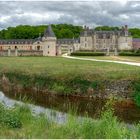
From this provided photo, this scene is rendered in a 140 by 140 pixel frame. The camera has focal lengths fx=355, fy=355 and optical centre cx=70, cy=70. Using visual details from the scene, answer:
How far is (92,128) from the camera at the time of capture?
9445 millimetres

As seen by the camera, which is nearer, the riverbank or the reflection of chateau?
the riverbank

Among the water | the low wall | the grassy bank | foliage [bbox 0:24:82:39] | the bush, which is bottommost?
the low wall

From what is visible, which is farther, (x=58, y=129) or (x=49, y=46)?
(x=49, y=46)

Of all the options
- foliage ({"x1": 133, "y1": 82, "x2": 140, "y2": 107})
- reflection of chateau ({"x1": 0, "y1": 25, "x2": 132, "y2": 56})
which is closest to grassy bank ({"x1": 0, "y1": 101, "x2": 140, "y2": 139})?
foliage ({"x1": 133, "y1": 82, "x2": 140, "y2": 107})

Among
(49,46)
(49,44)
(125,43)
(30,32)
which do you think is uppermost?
(30,32)

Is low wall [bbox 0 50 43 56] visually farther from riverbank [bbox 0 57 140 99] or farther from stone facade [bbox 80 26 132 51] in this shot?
riverbank [bbox 0 57 140 99]

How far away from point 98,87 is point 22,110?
354 inches

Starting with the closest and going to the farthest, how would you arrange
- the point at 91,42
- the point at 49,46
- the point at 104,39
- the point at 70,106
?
the point at 70,106 < the point at 49,46 < the point at 91,42 < the point at 104,39

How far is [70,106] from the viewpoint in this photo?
16.2m

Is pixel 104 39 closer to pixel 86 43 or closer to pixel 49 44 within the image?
pixel 86 43

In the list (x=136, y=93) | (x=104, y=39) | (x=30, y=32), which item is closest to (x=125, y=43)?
(x=104, y=39)

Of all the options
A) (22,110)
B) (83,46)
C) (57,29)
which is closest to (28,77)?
(22,110)

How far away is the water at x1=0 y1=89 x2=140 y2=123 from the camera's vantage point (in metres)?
14.4

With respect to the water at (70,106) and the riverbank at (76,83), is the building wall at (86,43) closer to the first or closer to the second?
the riverbank at (76,83)
